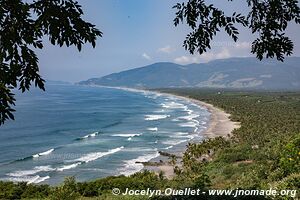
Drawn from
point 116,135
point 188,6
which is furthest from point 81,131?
point 188,6

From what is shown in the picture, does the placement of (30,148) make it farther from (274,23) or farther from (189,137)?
(274,23)

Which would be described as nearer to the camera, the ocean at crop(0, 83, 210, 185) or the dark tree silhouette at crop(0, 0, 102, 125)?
the dark tree silhouette at crop(0, 0, 102, 125)

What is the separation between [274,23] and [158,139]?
225 ft

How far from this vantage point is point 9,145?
67.8 meters

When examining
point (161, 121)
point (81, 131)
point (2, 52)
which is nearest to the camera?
point (2, 52)

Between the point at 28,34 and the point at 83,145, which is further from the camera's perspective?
the point at 83,145

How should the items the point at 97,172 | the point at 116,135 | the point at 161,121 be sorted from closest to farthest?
the point at 97,172
the point at 116,135
the point at 161,121

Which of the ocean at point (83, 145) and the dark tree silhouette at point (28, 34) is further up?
the dark tree silhouette at point (28, 34)

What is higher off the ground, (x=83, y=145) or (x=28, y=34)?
(x=28, y=34)

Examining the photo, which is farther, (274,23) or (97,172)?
(97,172)

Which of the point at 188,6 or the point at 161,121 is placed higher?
the point at 188,6

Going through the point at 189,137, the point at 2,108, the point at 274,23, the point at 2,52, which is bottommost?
the point at 189,137

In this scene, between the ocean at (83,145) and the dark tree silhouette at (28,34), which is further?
the ocean at (83,145)

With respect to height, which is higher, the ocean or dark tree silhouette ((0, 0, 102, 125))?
dark tree silhouette ((0, 0, 102, 125))
